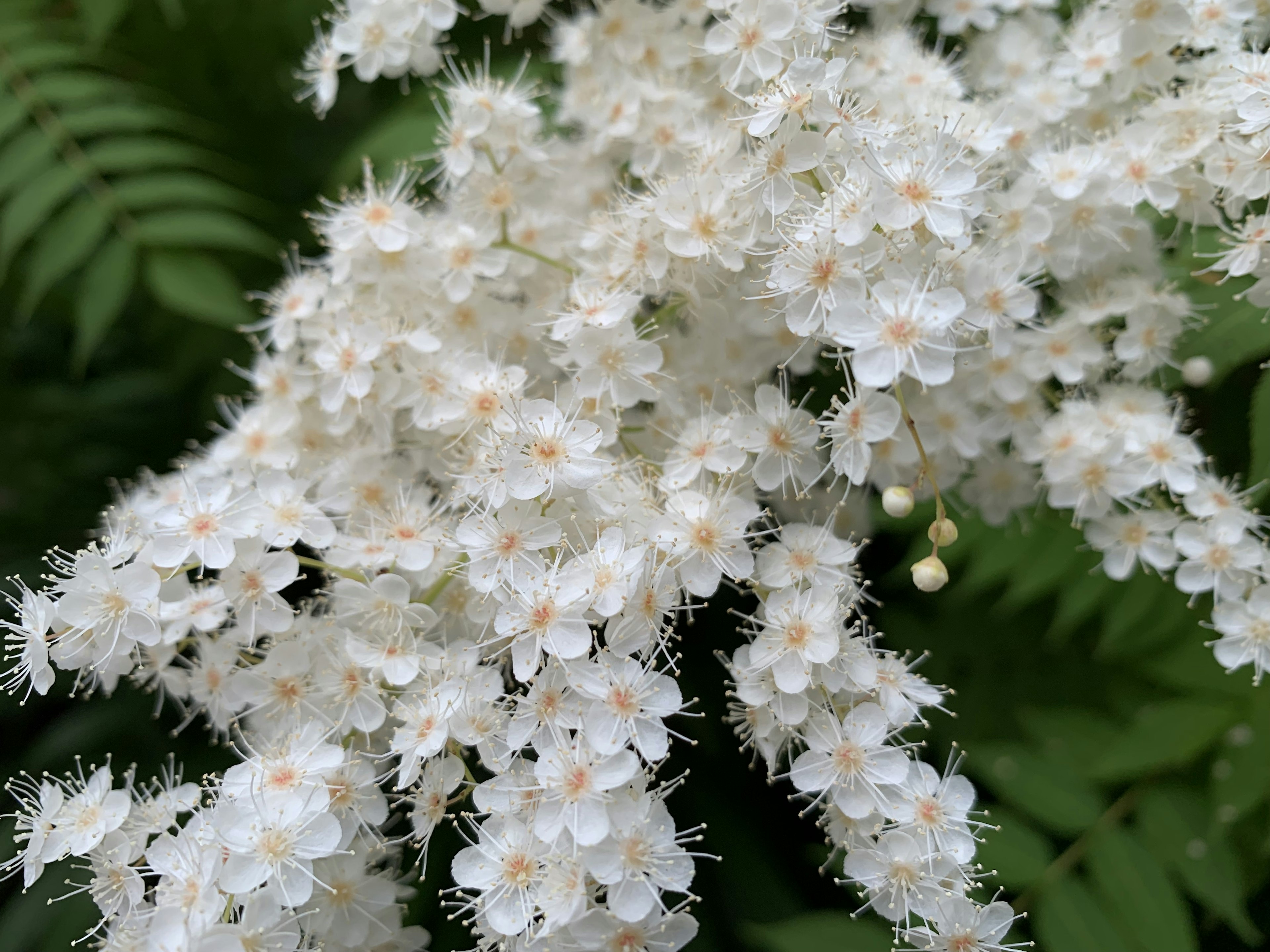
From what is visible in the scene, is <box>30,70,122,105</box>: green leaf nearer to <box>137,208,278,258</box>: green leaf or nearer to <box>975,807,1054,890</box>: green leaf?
<box>137,208,278,258</box>: green leaf

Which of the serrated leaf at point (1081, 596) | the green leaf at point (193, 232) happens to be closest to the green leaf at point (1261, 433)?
the serrated leaf at point (1081, 596)

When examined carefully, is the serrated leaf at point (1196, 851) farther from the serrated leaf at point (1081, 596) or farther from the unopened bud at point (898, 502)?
the unopened bud at point (898, 502)

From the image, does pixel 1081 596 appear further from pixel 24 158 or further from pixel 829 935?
pixel 24 158

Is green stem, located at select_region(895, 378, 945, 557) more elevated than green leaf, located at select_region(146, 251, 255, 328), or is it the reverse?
green leaf, located at select_region(146, 251, 255, 328)

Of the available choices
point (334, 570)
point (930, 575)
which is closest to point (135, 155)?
point (334, 570)

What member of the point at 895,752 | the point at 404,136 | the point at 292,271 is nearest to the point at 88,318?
the point at 292,271

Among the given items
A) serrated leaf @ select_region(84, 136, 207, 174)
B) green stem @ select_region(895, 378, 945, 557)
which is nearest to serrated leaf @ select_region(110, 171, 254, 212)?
serrated leaf @ select_region(84, 136, 207, 174)

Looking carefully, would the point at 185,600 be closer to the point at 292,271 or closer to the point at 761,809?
the point at 292,271
